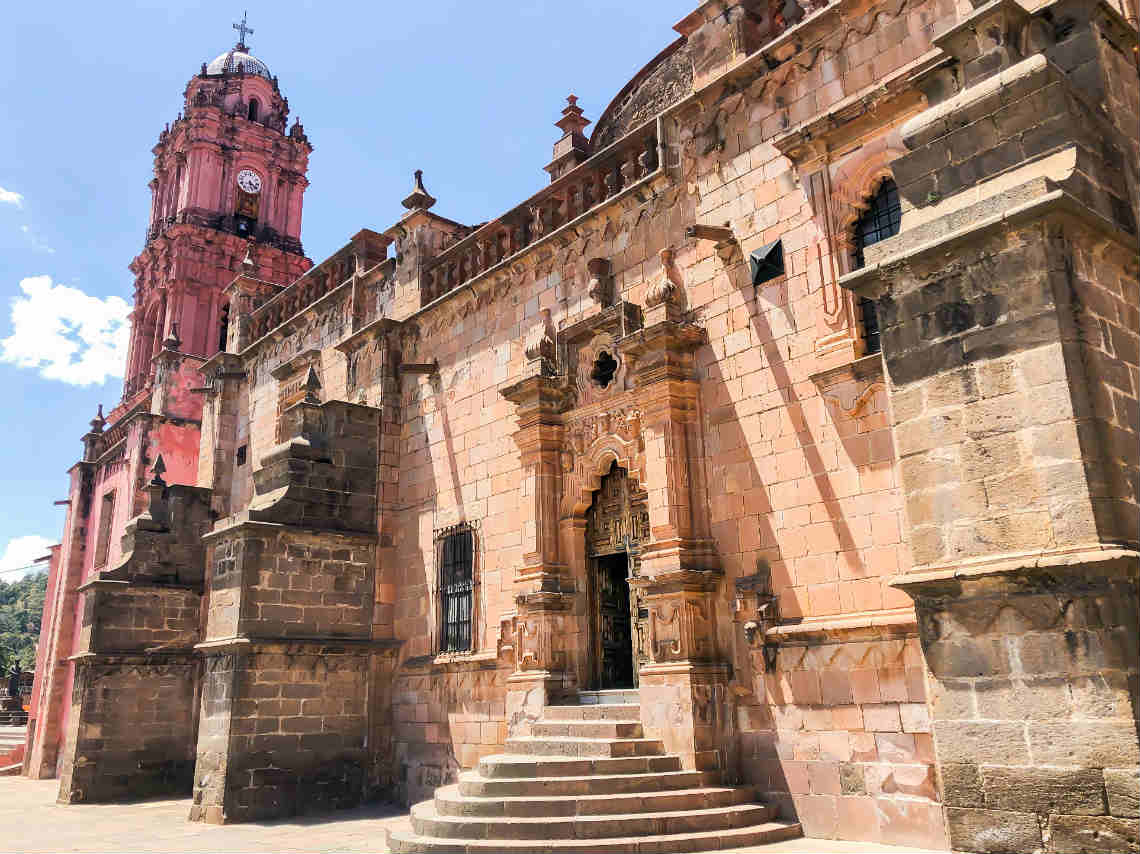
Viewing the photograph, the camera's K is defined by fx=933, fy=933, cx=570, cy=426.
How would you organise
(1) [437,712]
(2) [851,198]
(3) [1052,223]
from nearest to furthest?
(3) [1052,223] → (2) [851,198] → (1) [437,712]

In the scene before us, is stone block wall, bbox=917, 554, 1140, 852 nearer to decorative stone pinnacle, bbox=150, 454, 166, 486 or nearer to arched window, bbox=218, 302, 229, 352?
decorative stone pinnacle, bbox=150, 454, 166, 486

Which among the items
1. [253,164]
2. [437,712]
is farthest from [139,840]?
[253,164]

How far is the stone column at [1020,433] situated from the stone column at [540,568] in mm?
5813

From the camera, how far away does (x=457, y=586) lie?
12.9 meters

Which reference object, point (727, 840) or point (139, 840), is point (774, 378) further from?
point (139, 840)

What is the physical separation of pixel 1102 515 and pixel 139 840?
11.0 meters

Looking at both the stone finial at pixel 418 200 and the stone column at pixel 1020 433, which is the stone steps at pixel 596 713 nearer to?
the stone column at pixel 1020 433

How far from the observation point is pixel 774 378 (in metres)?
9.23

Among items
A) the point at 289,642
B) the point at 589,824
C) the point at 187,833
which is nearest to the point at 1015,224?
the point at 589,824

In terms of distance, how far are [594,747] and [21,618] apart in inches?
3557

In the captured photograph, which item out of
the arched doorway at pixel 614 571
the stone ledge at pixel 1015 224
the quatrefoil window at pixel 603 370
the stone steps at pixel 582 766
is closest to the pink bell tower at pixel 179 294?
the quatrefoil window at pixel 603 370

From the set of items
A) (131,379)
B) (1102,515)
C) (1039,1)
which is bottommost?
(1102,515)

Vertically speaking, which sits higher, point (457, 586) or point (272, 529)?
point (272, 529)

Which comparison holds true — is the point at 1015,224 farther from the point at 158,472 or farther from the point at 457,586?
the point at 158,472
